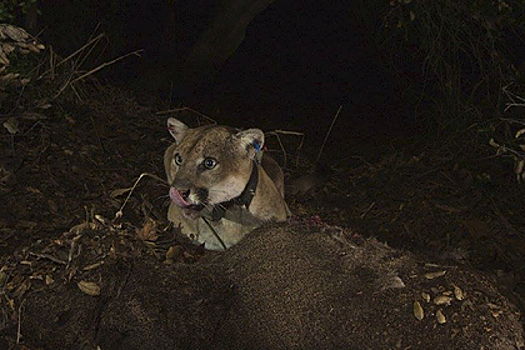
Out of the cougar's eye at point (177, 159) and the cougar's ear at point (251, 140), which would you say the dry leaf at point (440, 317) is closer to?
the cougar's ear at point (251, 140)

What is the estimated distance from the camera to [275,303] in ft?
11.7

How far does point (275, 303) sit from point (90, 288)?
101cm

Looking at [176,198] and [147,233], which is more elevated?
[176,198]

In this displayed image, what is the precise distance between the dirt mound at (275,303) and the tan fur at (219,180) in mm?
755

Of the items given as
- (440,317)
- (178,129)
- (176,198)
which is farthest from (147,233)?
(440,317)

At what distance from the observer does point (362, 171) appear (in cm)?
809

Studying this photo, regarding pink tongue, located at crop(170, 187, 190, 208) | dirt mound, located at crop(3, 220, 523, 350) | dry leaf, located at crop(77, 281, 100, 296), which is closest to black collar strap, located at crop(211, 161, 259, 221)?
pink tongue, located at crop(170, 187, 190, 208)

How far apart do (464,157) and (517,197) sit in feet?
3.11

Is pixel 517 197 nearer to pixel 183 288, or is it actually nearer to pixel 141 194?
pixel 141 194

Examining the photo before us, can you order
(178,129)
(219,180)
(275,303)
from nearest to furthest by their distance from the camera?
(275,303) → (219,180) → (178,129)

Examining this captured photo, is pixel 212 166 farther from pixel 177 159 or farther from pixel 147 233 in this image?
pixel 147 233

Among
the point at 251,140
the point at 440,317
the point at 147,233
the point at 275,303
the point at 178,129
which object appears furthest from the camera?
the point at 178,129

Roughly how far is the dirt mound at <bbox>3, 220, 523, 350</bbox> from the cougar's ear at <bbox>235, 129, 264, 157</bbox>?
0.98m

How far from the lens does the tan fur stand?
4.59 metres
